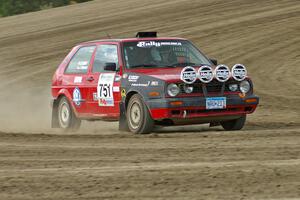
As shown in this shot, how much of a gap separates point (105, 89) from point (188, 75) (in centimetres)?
156

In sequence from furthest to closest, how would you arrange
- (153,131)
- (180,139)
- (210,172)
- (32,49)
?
(32,49) → (153,131) → (180,139) → (210,172)

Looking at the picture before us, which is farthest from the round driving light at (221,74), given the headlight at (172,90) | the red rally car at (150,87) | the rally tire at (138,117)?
the rally tire at (138,117)

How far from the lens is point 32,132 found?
1332 cm

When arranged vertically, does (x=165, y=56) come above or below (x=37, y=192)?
above

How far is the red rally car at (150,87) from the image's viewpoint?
12.1m

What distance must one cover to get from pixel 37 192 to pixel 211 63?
6582mm

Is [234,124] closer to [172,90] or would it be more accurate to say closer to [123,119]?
[172,90]

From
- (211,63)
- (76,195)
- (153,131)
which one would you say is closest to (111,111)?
(153,131)

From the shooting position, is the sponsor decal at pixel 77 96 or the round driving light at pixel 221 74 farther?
the sponsor decal at pixel 77 96

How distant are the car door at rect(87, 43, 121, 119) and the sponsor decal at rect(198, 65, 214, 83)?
1333 mm

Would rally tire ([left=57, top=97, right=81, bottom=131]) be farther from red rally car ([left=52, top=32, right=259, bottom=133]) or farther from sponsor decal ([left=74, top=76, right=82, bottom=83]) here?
sponsor decal ([left=74, top=76, right=82, bottom=83])

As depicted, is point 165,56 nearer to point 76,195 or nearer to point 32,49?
point 76,195

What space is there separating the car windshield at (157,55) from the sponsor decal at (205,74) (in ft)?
2.68

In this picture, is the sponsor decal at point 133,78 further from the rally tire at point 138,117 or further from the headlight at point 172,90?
the headlight at point 172,90
